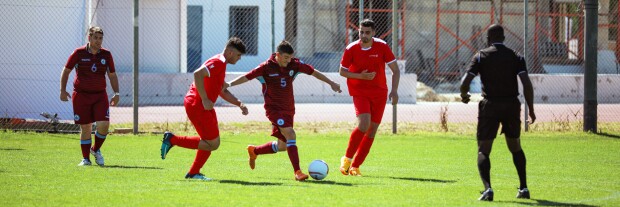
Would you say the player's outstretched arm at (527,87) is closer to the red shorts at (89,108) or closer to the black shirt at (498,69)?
the black shirt at (498,69)

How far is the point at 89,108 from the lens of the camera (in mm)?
13250

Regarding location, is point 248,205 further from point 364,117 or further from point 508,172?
point 508,172

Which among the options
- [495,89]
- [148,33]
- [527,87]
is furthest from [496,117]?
[148,33]

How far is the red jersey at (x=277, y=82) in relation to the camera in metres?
11.4

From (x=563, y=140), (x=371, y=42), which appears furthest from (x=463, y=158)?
(x=563, y=140)

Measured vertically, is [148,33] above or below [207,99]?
above

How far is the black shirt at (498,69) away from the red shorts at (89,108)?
591cm

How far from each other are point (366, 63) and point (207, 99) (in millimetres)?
2559

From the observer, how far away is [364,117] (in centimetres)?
1224

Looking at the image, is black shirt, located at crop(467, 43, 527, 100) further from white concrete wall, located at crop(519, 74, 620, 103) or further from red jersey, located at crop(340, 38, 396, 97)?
white concrete wall, located at crop(519, 74, 620, 103)

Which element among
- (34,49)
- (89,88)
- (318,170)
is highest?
(34,49)

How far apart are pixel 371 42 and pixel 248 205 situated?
4.11m

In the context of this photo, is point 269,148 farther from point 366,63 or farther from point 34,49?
point 34,49

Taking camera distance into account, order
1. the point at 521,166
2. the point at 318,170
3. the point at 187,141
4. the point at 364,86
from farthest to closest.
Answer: the point at 364,86, the point at 187,141, the point at 318,170, the point at 521,166
